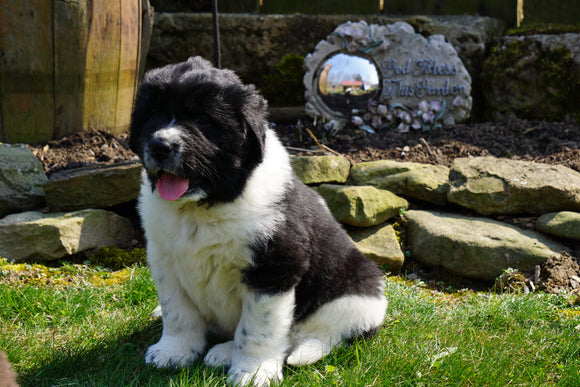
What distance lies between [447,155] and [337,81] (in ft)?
4.71

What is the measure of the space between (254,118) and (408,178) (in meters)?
2.53

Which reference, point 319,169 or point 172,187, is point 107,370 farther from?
point 319,169

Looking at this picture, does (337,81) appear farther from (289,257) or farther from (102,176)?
(289,257)

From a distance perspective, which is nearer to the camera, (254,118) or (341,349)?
(254,118)

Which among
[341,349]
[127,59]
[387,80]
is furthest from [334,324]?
[387,80]

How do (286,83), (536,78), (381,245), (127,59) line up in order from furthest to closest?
(286,83)
(536,78)
(127,59)
(381,245)

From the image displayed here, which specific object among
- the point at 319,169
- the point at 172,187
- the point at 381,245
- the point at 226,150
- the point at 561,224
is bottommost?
the point at 381,245

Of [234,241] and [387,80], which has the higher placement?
[387,80]

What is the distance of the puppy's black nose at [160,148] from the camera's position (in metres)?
2.27

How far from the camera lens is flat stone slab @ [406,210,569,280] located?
4.08m

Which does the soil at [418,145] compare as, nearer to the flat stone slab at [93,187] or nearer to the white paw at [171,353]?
the flat stone slab at [93,187]

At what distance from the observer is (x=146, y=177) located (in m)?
2.69

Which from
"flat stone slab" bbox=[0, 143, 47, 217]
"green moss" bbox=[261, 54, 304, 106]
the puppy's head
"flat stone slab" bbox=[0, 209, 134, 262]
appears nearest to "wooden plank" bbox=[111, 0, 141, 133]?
"flat stone slab" bbox=[0, 143, 47, 217]

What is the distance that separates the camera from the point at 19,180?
4.42 m
